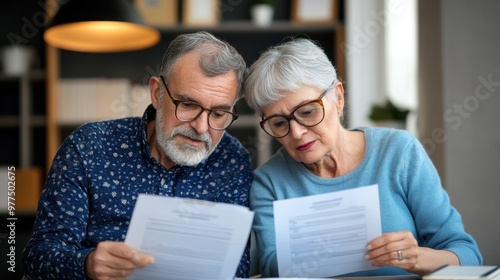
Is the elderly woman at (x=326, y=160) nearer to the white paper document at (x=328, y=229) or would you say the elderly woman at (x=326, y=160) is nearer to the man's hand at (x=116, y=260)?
the white paper document at (x=328, y=229)

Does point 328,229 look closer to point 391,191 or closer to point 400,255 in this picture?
point 400,255

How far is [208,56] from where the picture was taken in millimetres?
2037

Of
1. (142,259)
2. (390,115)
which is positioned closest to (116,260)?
(142,259)

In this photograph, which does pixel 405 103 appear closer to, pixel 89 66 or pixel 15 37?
pixel 89 66

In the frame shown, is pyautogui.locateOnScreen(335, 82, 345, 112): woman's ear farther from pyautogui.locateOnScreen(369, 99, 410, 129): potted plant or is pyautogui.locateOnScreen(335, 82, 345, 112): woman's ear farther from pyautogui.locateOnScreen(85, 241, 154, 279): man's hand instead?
pyautogui.locateOnScreen(369, 99, 410, 129): potted plant

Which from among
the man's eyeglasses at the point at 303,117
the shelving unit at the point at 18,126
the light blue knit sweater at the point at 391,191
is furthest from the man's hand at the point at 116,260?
the shelving unit at the point at 18,126

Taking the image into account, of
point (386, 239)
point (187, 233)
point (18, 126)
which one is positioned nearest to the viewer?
point (187, 233)

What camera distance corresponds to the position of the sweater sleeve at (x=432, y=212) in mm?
1864

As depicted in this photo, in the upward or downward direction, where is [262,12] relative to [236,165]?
upward

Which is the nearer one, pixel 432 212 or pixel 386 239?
pixel 386 239

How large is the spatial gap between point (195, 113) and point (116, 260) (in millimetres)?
628

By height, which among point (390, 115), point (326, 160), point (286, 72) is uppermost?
point (286, 72)

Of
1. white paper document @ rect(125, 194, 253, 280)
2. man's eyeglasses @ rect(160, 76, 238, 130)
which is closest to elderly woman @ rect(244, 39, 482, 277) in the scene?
man's eyeglasses @ rect(160, 76, 238, 130)

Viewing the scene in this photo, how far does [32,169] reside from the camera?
16.4 feet
